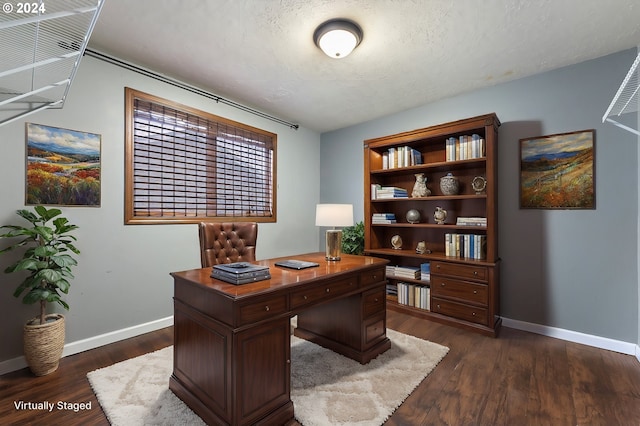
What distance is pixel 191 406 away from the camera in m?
1.66

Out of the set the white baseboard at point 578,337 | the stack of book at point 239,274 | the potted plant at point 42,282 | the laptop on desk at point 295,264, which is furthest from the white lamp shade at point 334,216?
the white baseboard at point 578,337

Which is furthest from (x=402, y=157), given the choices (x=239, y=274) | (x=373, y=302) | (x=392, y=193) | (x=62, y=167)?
(x=62, y=167)

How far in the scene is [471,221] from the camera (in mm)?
3006

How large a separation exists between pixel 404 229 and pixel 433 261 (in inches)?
29.4

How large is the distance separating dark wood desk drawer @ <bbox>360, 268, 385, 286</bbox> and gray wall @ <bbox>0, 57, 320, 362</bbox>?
6.37ft

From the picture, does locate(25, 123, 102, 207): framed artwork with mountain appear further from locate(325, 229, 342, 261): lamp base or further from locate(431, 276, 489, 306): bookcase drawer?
locate(431, 276, 489, 306): bookcase drawer

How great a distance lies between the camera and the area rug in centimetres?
162

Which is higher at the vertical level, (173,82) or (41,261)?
(173,82)

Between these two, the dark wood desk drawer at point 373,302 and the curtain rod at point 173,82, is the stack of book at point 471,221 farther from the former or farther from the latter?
the curtain rod at point 173,82

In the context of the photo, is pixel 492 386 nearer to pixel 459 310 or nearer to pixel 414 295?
pixel 459 310

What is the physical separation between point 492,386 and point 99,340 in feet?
10.2

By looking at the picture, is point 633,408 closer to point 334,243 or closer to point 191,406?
point 334,243

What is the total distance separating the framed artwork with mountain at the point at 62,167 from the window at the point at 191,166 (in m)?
0.25

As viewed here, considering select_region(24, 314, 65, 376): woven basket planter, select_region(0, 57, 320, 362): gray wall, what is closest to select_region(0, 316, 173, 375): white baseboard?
select_region(0, 57, 320, 362): gray wall
